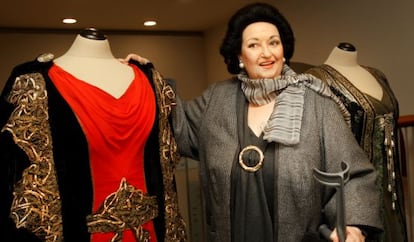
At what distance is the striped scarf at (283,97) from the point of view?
4.47ft

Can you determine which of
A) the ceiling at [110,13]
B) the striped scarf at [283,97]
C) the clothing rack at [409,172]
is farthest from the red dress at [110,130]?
the clothing rack at [409,172]

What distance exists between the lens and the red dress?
4.08 feet

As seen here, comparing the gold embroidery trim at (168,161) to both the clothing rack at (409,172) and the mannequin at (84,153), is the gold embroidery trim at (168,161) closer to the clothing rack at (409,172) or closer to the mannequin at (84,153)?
the mannequin at (84,153)

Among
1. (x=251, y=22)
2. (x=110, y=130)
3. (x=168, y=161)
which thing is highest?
(x=251, y=22)

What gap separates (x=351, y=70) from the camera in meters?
1.86

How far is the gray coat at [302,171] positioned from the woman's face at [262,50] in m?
0.12

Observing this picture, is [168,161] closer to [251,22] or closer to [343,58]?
[251,22]

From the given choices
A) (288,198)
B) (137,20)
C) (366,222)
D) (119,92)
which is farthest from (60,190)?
(137,20)

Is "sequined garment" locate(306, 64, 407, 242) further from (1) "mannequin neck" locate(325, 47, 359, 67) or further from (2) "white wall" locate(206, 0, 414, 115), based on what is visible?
(2) "white wall" locate(206, 0, 414, 115)

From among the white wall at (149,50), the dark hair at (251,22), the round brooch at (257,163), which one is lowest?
the round brooch at (257,163)

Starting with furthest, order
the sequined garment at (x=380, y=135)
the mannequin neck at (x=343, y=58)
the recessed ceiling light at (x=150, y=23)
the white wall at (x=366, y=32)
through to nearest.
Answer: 1. the recessed ceiling light at (x=150, y=23)
2. the white wall at (x=366, y=32)
3. the mannequin neck at (x=343, y=58)
4. the sequined garment at (x=380, y=135)

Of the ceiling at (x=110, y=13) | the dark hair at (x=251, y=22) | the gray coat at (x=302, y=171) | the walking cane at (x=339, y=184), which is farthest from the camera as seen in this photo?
the ceiling at (x=110, y=13)

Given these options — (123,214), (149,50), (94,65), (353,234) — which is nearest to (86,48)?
(94,65)

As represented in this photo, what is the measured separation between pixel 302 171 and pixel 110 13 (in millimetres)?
1815
